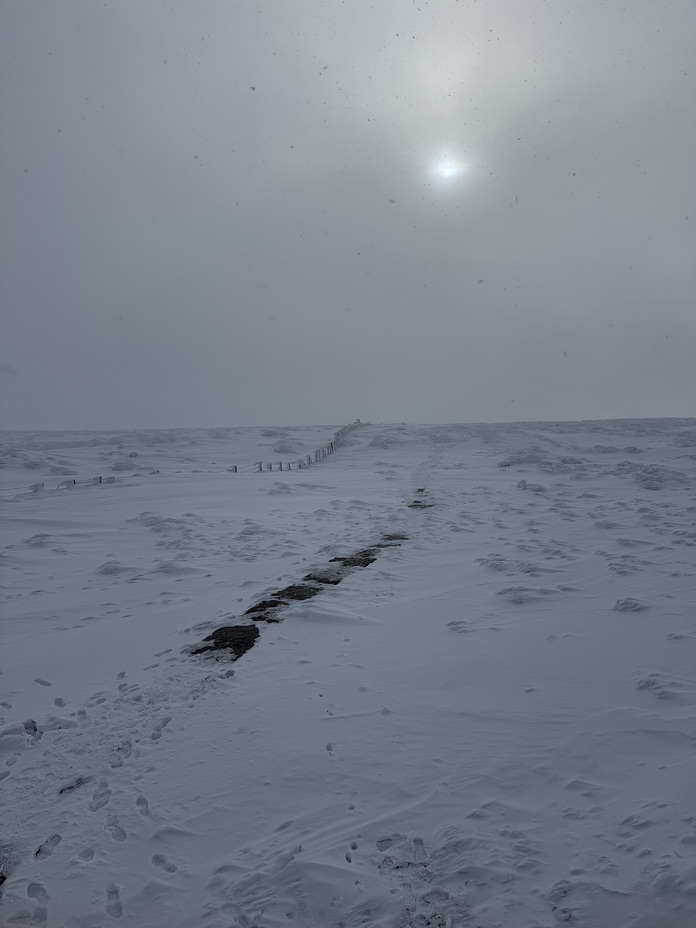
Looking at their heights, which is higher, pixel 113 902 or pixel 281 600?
pixel 281 600

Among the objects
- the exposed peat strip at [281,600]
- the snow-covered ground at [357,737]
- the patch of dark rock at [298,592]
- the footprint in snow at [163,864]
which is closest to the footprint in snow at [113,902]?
the snow-covered ground at [357,737]

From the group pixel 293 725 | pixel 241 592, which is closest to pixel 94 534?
pixel 241 592

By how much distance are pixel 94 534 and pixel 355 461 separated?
20.5 m

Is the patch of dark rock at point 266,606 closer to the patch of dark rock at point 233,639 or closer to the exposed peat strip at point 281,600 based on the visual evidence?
the exposed peat strip at point 281,600

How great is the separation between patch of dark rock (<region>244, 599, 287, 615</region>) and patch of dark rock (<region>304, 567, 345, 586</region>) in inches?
45.8

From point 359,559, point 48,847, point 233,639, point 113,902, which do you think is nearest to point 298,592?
point 233,639

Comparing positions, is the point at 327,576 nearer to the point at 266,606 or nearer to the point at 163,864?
the point at 266,606

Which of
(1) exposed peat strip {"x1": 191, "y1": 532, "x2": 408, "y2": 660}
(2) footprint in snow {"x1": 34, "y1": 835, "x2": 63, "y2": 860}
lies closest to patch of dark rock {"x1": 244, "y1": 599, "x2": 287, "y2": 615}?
(1) exposed peat strip {"x1": 191, "y1": 532, "x2": 408, "y2": 660}

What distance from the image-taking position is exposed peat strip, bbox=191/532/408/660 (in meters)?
7.00

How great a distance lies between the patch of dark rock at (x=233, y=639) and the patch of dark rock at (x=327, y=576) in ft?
7.36

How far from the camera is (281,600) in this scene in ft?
28.5

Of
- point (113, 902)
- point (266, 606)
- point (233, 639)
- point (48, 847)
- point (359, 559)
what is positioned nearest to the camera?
point (113, 902)

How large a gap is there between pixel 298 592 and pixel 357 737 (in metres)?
4.22

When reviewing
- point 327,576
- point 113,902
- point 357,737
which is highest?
point 327,576
